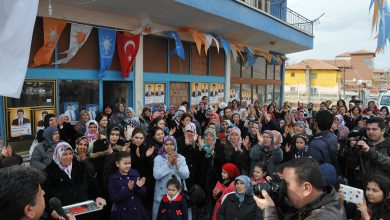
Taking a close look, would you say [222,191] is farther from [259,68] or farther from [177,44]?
[259,68]

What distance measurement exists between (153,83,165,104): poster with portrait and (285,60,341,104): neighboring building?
34.0m

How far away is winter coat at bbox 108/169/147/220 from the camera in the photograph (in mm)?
4043

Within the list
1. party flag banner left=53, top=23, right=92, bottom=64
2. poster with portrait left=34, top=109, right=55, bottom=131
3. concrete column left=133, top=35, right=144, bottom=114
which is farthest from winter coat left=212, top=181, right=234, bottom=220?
concrete column left=133, top=35, right=144, bottom=114

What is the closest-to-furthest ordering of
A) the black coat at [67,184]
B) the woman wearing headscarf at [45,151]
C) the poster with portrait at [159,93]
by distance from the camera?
the black coat at [67,184] → the woman wearing headscarf at [45,151] → the poster with portrait at [159,93]

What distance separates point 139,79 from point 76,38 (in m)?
2.41

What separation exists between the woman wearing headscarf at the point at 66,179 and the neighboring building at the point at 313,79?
40.6 m

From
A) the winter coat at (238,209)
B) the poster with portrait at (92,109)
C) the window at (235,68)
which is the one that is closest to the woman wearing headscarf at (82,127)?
the poster with portrait at (92,109)

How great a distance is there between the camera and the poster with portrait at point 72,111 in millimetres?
7873

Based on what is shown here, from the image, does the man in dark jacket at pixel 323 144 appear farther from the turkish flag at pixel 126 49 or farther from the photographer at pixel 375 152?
the turkish flag at pixel 126 49

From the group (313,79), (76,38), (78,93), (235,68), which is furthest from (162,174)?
(313,79)

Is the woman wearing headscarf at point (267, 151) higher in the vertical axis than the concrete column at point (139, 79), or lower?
lower

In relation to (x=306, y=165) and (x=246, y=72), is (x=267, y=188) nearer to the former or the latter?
(x=306, y=165)

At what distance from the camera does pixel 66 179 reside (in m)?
3.88

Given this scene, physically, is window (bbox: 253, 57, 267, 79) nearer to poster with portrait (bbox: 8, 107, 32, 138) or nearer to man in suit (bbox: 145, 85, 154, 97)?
man in suit (bbox: 145, 85, 154, 97)
